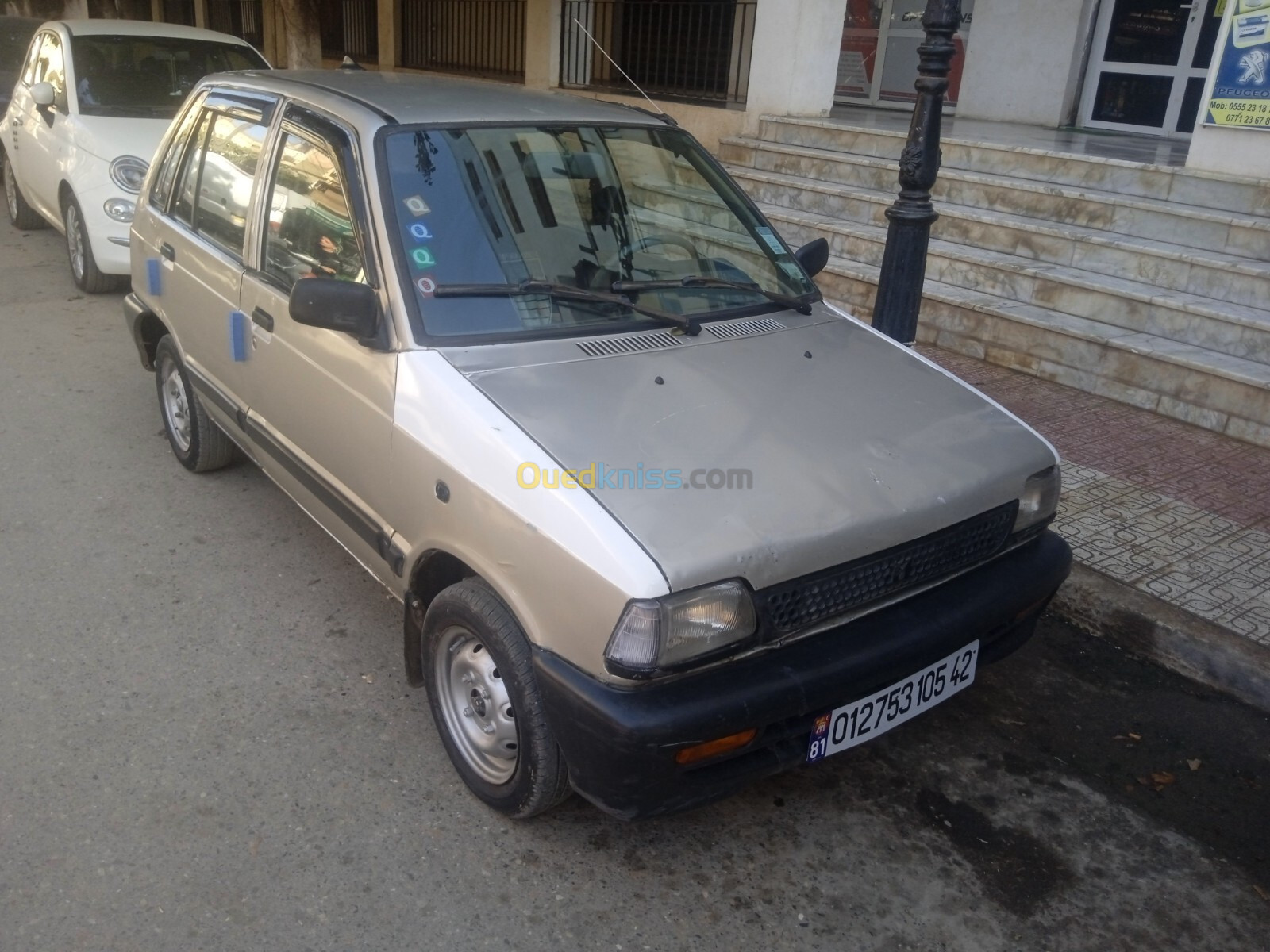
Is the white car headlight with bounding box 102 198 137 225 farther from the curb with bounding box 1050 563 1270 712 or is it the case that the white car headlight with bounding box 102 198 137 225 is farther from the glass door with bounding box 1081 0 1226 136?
the glass door with bounding box 1081 0 1226 136

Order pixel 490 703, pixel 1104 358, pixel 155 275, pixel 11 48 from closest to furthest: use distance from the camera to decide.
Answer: pixel 490 703, pixel 155 275, pixel 1104 358, pixel 11 48

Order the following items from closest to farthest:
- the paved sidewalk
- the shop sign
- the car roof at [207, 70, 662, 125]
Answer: the car roof at [207, 70, 662, 125] → the paved sidewalk → the shop sign

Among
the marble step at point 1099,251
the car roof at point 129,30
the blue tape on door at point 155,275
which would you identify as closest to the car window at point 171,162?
the blue tape on door at point 155,275

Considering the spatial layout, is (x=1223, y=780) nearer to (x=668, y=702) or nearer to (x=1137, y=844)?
(x=1137, y=844)

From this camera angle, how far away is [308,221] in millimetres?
3625

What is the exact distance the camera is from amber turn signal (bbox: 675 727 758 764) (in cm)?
253

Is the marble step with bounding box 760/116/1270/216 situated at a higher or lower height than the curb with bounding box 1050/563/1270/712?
higher

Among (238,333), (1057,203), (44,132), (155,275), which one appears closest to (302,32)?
(44,132)

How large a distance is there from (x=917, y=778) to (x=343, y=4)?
1932 centimetres

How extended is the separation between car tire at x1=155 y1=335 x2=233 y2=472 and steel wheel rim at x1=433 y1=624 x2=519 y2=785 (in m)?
2.34

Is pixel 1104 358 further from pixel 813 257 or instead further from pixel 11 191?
pixel 11 191

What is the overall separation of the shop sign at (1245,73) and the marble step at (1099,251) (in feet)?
3.01

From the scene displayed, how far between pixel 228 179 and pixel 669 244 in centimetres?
188

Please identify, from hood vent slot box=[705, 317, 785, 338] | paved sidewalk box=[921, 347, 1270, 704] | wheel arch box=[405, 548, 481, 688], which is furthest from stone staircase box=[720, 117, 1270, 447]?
wheel arch box=[405, 548, 481, 688]
